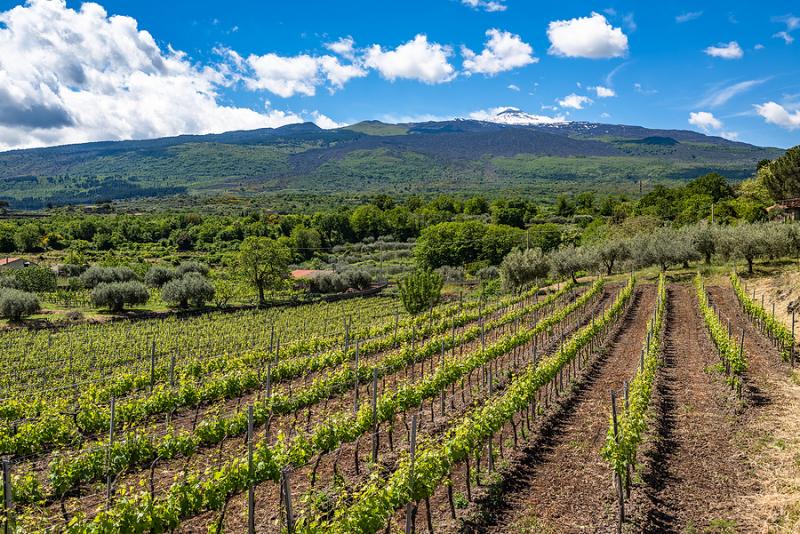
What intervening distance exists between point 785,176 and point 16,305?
7446 cm

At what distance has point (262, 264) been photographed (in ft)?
179

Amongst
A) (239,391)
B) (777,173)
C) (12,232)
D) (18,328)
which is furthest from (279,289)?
(12,232)

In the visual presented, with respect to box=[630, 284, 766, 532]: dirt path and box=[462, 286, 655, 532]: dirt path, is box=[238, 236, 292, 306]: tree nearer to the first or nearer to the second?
box=[630, 284, 766, 532]: dirt path

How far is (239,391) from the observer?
16.5 metres

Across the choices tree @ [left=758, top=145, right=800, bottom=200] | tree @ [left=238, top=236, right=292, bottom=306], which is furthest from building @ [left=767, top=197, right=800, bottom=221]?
tree @ [left=238, top=236, right=292, bottom=306]

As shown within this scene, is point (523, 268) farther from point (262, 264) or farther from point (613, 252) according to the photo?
point (262, 264)

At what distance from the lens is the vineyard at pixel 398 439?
866 centimetres

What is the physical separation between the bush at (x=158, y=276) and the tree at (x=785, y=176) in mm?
67569

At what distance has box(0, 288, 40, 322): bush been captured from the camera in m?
40.2

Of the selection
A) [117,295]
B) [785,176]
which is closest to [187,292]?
[117,295]

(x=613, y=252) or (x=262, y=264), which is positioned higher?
(x=613, y=252)

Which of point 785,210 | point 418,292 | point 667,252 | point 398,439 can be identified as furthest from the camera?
point 785,210

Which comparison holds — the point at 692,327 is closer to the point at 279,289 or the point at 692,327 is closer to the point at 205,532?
the point at 205,532

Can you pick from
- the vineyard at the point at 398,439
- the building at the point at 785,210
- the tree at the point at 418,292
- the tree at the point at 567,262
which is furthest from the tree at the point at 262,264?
Answer: the building at the point at 785,210
